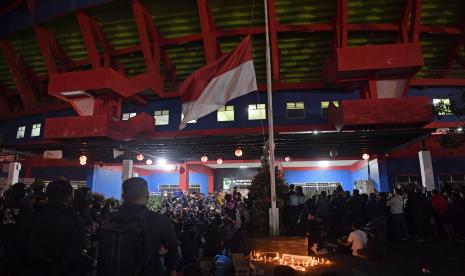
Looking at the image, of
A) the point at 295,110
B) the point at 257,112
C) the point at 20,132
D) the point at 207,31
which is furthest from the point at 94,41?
the point at 295,110

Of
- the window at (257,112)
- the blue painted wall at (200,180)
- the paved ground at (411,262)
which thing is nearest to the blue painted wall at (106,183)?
the blue painted wall at (200,180)

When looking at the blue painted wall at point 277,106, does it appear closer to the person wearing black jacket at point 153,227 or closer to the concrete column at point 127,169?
the concrete column at point 127,169

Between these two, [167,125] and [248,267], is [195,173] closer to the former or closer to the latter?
[167,125]

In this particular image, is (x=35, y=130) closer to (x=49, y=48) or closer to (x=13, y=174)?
(x=13, y=174)

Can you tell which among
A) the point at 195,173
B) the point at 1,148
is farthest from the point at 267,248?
the point at 195,173

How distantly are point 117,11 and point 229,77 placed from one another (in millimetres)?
11622

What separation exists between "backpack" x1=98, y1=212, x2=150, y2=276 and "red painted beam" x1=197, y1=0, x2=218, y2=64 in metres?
15.3

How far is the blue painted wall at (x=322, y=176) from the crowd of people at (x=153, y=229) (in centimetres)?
1442

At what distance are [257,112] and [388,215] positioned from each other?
32.1 feet

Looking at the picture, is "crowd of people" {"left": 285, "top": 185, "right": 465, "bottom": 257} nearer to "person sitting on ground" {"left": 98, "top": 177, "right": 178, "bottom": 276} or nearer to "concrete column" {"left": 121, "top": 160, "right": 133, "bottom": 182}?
"person sitting on ground" {"left": 98, "top": 177, "right": 178, "bottom": 276}

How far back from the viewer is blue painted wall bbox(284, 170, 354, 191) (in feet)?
89.2

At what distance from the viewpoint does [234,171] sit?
2958cm

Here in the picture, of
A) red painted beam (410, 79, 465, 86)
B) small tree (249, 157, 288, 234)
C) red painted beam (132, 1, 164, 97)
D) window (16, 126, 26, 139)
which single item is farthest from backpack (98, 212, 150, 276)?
window (16, 126, 26, 139)

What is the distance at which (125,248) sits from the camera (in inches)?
109
